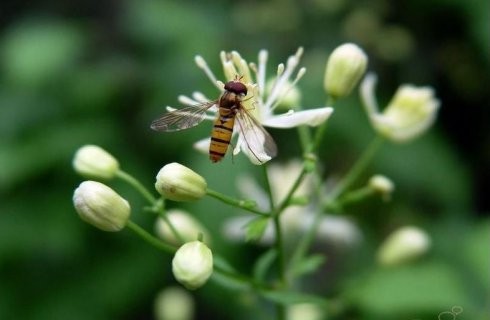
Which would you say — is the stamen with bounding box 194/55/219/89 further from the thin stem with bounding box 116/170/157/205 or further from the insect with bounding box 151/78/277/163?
the thin stem with bounding box 116/170/157/205

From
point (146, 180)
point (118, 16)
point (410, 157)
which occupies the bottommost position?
point (146, 180)

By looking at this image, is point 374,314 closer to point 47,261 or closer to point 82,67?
point 47,261

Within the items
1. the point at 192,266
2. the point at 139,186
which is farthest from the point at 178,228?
the point at 192,266

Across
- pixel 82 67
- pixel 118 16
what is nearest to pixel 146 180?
pixel 82 67

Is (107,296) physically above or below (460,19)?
below

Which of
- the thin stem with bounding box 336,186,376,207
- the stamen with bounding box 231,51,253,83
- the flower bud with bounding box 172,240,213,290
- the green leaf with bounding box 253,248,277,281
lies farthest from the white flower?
the flower bud with bounding box 172,240,213,290
